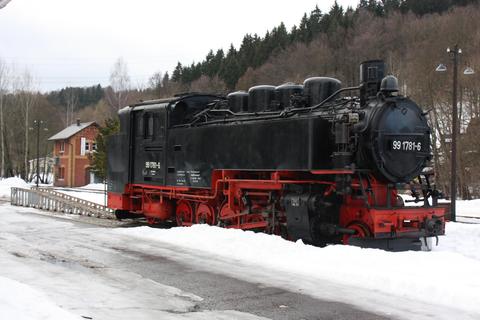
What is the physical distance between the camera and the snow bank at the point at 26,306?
4699mm

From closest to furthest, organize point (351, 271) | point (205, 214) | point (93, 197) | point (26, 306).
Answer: point (26, 306) < point (351, 271) < point (205, 214) < point (93, 197)

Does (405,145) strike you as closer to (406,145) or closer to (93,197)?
(406,145)

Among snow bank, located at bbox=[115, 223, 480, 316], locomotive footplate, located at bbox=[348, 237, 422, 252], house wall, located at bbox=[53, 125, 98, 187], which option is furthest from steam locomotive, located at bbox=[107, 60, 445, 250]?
house wall, located at bbox=[53, 125, 98, 187]

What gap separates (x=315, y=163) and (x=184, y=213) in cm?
539

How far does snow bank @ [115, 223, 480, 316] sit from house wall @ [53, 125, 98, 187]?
5088 centimetres

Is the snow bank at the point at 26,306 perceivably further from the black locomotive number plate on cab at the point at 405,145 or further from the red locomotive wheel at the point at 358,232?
the black locomotive number plate on cab at the point at 405,145

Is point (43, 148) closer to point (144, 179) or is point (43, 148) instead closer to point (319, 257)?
point (144, 179)

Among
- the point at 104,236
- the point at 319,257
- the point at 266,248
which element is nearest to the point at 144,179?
the point at 104,236

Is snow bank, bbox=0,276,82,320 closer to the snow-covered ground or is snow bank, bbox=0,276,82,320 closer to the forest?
the snow-covered ground

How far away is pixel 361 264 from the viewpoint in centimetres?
791

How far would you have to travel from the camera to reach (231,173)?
12.1m

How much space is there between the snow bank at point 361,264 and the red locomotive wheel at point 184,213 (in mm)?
2790

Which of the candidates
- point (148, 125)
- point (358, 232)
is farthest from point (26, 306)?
point (148, 125)

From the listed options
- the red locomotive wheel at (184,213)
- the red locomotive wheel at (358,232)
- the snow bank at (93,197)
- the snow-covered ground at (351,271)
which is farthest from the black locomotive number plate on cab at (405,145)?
the snow bank at (93,197)
